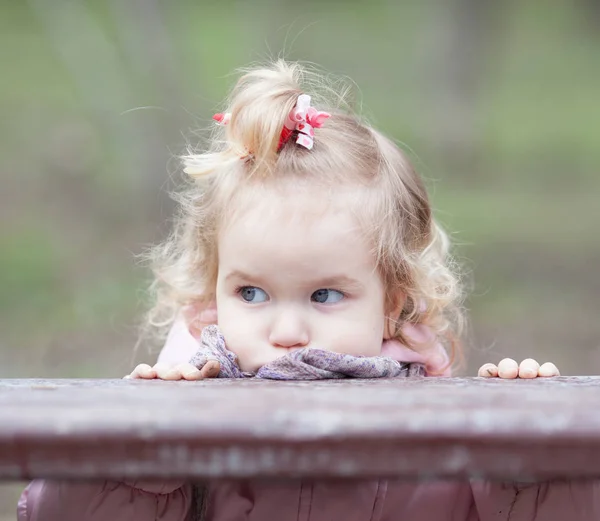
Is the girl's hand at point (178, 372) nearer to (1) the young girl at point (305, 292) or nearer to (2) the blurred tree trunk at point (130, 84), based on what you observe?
(1) the young girl at point (305, 292)

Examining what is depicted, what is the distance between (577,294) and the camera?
6.34 metres

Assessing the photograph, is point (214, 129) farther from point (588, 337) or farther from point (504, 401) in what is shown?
point (588, 337)

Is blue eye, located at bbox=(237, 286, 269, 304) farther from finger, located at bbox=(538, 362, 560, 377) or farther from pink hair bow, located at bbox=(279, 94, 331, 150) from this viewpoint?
finger, located at bbox=(538, 362, 560, 377)

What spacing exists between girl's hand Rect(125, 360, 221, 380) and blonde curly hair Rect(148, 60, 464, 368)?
34cm

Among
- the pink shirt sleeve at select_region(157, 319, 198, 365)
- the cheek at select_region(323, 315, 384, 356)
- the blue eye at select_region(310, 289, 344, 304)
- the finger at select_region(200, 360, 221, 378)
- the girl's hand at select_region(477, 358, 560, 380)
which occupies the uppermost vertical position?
the blue eye at select_region(310, 289, 344, 304)

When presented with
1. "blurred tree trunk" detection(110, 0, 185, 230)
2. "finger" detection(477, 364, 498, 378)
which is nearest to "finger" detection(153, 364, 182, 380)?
"finger" detection(477, 364, 498, 378)

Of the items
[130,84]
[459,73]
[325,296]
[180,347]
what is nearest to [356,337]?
[325,296]

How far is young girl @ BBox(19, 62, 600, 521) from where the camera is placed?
1.53 metres

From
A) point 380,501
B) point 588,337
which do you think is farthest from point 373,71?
point 380,501

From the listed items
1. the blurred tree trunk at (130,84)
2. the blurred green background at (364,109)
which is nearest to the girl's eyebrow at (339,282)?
the blurred green background at (364,109)

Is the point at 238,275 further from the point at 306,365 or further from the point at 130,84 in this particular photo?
the point at 130,84

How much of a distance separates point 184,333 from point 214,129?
0.47 m

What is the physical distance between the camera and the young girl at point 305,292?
1529mm

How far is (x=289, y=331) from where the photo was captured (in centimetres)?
194
